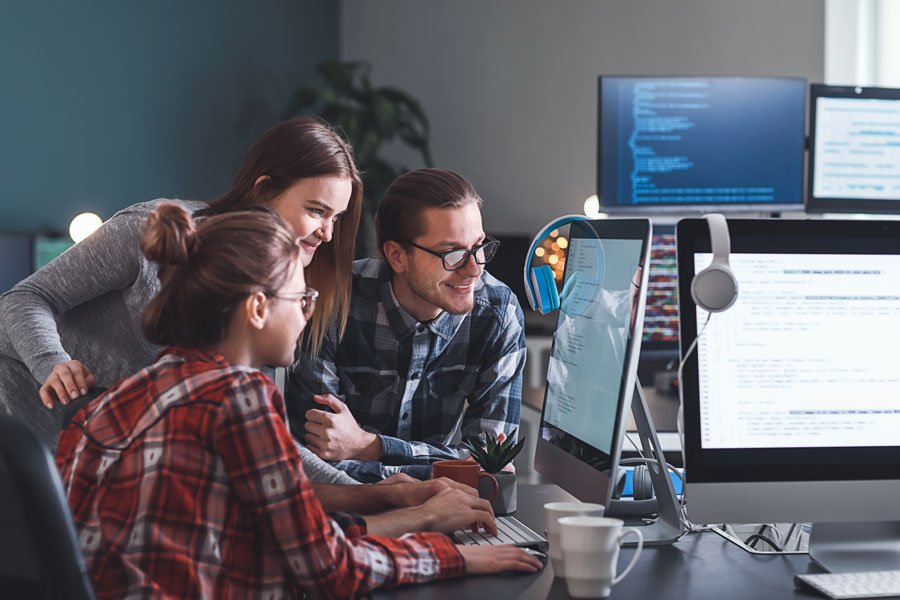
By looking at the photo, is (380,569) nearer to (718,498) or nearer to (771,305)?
(718,498)

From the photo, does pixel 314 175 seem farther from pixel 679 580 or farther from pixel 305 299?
pixel 679 580

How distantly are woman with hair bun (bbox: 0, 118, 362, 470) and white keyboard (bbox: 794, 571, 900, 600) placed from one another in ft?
3.23

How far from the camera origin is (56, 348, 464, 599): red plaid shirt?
0.95 metres

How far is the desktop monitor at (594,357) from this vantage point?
1159 millimetres

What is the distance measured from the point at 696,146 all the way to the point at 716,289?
1.67 meters

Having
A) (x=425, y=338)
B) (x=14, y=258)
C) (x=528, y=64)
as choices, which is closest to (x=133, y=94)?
(x=14, y=258)

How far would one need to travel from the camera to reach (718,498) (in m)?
1.14

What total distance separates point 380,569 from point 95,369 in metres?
0.89

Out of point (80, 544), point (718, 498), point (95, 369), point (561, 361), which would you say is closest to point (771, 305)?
point (718, 498)

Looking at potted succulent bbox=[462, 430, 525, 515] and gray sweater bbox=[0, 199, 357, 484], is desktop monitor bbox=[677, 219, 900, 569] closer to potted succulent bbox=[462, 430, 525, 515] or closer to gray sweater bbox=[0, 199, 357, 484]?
Result: potted succulent bbox=[462, 430, 525, 515]

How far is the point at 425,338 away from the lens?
1.79m

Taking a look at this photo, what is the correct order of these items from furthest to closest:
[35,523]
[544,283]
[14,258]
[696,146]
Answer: [14,258], [696,146], [544,283], [35,523]

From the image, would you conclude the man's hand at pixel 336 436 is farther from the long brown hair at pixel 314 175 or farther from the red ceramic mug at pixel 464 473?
the red ceramic mug at pixel 464 473

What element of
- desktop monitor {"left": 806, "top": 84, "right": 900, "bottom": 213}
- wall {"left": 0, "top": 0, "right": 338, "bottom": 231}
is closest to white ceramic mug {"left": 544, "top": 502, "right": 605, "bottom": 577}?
desktop monitor {"left": 806, "top": 84, "right": 900, "bottom": 213}
